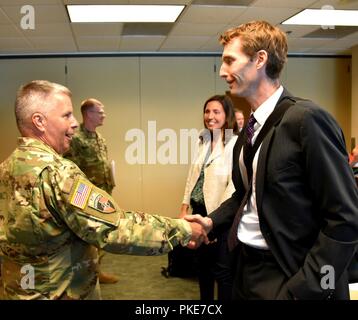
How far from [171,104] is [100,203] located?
14.0 feet

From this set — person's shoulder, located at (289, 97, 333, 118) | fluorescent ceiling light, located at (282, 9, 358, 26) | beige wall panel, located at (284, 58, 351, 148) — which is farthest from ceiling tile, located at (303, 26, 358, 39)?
person's shoulder, located at (289, 97, 333, 118)

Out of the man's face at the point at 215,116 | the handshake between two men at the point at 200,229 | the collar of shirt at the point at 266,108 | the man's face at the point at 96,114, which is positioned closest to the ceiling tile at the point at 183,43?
the man's face at the point at 96,114

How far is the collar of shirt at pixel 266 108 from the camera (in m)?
1.20

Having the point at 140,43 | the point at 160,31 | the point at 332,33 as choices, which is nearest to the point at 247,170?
the point at 160,31

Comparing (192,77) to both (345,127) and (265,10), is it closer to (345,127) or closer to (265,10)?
(265,10)

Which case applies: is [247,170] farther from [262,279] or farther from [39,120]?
[39,120]

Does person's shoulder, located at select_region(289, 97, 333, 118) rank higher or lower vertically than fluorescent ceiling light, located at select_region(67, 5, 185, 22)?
lower

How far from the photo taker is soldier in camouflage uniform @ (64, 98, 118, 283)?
3338 millimetres

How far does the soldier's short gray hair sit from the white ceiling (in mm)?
2150

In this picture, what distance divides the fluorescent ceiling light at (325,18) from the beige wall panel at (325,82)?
4.59ft

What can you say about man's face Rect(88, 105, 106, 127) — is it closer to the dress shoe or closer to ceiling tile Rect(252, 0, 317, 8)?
the dress shoe

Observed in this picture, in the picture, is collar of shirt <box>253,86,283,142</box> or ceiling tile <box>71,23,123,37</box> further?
ceiling tile <box>71,23,123,37</box>

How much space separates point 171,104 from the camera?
17.7ft

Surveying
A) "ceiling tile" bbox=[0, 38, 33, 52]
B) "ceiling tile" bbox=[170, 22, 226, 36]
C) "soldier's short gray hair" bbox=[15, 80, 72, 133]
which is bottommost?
"soldier's short gray hair" bbox=[15, 80, 72, 133]
